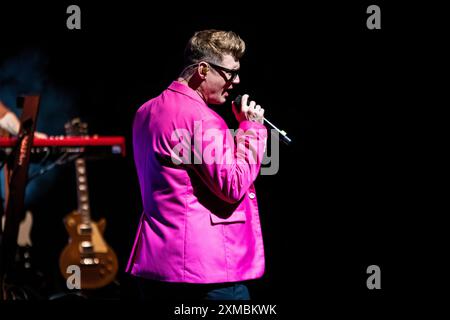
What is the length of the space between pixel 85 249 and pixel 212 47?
96.3 inches

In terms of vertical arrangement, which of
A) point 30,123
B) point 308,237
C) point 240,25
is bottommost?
point 308,237

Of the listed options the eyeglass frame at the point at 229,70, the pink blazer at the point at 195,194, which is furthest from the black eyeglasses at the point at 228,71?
the pink blazer at the point at 195,194

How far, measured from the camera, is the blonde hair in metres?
2.06

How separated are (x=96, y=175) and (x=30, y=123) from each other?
1810 mm

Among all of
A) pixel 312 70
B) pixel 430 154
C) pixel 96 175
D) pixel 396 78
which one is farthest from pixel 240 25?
pixel 96 175

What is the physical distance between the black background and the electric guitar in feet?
0.83

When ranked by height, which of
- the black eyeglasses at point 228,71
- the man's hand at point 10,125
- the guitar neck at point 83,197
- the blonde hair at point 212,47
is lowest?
the guitar neck at point 83,197

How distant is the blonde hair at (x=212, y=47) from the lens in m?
2.06

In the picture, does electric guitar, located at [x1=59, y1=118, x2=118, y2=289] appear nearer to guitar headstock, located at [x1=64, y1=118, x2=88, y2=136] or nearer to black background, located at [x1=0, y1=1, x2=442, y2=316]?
guitar headstock, located at [x1=64, y1=118, x2=88, y2=136]

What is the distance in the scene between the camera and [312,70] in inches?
153

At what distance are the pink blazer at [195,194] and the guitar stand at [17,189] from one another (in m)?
1.17

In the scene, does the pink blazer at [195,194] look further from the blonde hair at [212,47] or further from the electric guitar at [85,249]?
the electric guitar at [85,249]
